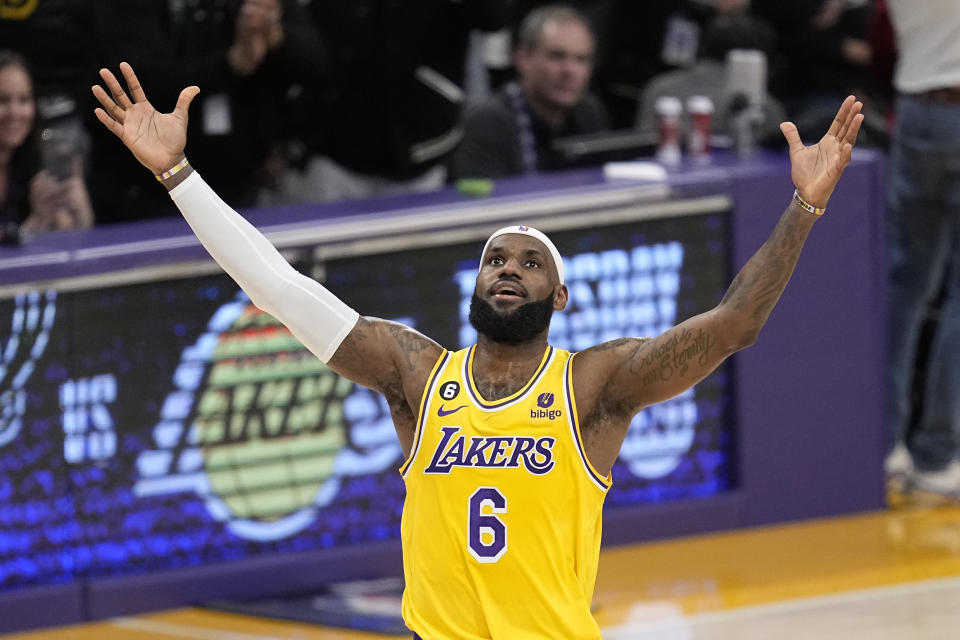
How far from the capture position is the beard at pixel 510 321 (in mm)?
4840

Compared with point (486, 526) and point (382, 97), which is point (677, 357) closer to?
point (486, 526)

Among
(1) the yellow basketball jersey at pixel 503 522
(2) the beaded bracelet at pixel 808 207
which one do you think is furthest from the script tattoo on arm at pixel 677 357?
(2) the beaded bracelet at pixel 808 207

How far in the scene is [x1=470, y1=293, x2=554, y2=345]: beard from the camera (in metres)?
4.84

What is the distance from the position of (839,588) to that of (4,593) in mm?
3499

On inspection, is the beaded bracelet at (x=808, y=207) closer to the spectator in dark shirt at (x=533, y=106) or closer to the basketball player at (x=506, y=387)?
the basketball player at (x=506, y=387)

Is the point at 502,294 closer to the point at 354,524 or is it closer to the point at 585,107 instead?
the point at 354,524

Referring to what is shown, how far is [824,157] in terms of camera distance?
15.3ft

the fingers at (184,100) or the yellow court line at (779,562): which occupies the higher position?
the fingers at (184,100)

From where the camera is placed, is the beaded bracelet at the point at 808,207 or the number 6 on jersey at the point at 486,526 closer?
the beaded bracelet at the point at 808,207

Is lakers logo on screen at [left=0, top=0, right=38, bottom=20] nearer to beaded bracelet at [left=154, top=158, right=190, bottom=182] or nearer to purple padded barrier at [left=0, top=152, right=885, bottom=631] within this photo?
purple padded barrier at [left=0, top=152, right=885, bottom=631]

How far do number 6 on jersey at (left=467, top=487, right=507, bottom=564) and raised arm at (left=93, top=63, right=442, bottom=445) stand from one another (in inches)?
14.6

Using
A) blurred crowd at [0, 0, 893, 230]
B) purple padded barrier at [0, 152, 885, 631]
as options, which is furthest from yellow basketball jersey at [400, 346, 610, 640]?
blurred crowd at [0, 0, 893, 230]

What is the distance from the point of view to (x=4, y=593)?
6930mm

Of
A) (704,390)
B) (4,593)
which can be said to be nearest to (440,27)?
(704,390)
